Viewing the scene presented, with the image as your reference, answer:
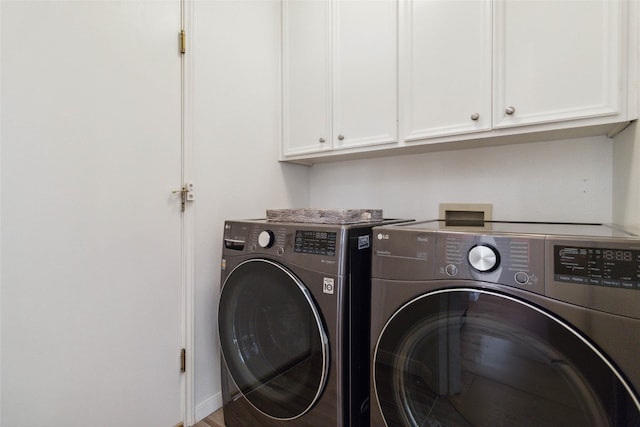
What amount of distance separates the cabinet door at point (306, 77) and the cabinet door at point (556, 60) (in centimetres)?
83

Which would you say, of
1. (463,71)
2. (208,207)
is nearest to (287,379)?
(208,207)

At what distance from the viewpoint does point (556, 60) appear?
1069 mm

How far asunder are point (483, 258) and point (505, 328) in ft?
0.57

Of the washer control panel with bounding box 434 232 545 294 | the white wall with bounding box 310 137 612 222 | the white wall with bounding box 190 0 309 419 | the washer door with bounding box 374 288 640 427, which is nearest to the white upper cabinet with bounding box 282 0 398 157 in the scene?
the white wall with bounding box 190 0 309 419

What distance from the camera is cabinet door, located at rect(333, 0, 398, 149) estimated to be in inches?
56.5

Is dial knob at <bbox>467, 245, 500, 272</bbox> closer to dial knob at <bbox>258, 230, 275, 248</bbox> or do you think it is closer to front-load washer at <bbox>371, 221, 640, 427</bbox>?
front-load washer at <bbox>371, 221, 640, 427</bbox>

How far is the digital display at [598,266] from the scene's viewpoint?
2.05 feet

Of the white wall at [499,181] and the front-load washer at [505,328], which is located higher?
the white wall at [499,181]

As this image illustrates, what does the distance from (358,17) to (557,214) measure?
134 cm

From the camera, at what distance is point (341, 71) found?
5.21ft

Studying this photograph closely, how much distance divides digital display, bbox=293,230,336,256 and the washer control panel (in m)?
0.35

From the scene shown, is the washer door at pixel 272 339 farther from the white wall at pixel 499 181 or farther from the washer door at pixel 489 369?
the white wall at pixel 499 181

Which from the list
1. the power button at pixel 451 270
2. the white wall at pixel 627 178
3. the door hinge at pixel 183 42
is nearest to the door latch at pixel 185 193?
the door hinge at pixel 183 42

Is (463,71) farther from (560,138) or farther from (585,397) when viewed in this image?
(585,397)
